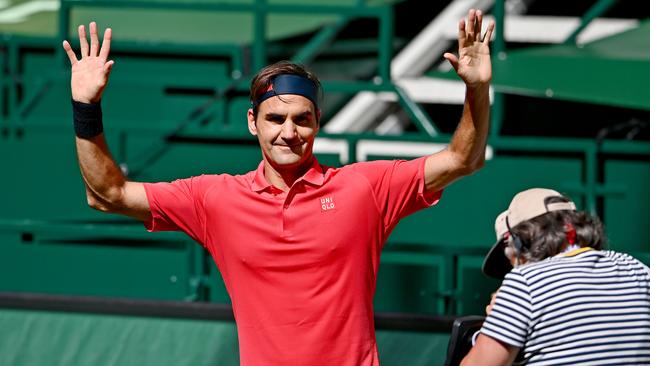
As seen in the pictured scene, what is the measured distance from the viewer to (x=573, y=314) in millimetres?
2926

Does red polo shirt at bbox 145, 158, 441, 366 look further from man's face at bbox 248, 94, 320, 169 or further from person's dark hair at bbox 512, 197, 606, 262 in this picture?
person's dark hair at bbox 512, 197, 606, 262

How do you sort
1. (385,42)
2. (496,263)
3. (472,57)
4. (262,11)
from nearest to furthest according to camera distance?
(472,57), (496,263), (385,42), (262,11)

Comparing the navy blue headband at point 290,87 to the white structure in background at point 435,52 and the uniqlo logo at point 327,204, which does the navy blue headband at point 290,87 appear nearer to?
the uniqlo logo at point 327,204

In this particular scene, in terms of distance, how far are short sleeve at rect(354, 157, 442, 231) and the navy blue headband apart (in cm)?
29

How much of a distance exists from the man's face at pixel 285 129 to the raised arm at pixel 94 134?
46cm

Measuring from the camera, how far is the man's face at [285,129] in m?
3.37

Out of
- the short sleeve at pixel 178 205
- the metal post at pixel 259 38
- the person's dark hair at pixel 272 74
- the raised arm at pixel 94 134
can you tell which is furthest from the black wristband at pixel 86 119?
the metal post at pixel 259 38

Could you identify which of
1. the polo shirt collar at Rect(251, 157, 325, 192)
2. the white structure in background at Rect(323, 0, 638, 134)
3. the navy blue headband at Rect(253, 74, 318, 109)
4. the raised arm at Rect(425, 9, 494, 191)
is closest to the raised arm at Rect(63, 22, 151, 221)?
the polo shirt collar at Rect(251, 157, 325, 192)

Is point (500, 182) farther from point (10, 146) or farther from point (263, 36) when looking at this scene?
point (10, 146)

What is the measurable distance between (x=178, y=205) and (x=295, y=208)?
0.38 metres

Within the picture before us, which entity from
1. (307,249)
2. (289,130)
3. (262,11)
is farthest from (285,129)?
(262,11)

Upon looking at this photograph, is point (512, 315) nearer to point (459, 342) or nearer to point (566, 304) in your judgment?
point (566, 304)

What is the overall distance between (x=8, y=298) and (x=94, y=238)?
108 cm

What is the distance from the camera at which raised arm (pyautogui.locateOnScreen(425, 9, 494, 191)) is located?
3.22 m
